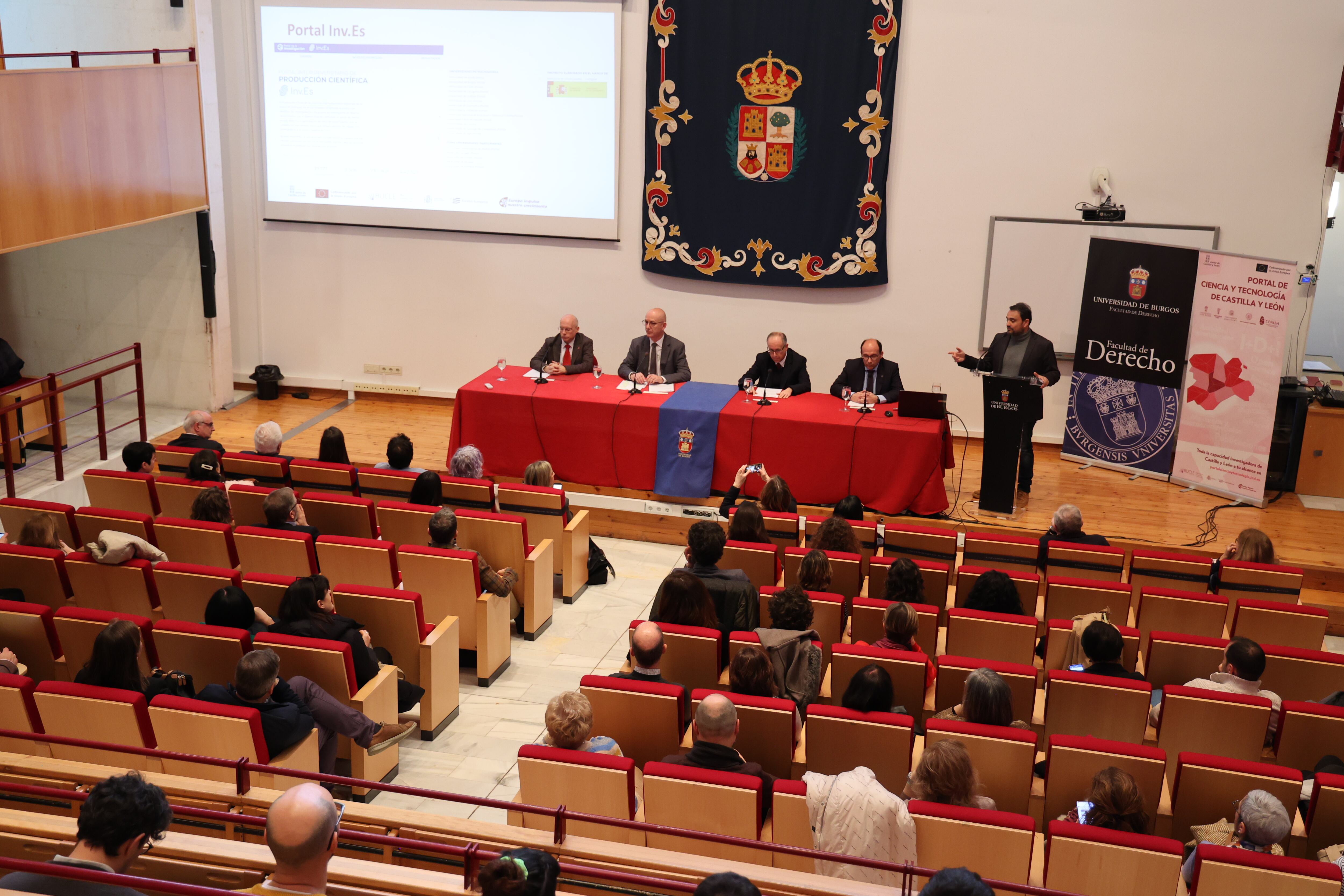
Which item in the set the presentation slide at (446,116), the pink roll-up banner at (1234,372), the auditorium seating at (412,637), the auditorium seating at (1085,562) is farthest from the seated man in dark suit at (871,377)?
the auditorium seating at (412,637)

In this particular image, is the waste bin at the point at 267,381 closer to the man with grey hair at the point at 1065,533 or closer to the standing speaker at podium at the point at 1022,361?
the standing speaker at podium at the point at 1022,361

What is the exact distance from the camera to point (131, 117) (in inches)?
320

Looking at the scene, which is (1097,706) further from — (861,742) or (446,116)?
(446,116)

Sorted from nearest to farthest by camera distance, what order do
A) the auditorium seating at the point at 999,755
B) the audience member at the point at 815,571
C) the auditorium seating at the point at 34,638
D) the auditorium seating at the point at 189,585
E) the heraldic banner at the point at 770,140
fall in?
the auditorium seating at the point at 999,755 < the auditorium seating at the point at 34,638 < the auditorium seating at the point at 189,585 < the audience member at the point at 815,571 < the heraldic banner at the point at 770,140

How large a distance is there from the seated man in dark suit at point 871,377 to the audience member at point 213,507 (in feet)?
→ 13.8

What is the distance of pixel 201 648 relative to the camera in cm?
430

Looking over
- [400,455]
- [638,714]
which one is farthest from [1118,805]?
[400,455]

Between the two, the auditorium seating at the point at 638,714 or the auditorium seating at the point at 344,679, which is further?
the auditorium seating at the point at 344,679

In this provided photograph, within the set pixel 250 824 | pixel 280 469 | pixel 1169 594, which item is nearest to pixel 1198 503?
pixel 1169 594

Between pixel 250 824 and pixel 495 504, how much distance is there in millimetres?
3046

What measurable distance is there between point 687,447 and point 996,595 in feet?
9.51

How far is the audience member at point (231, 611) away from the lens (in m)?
4.44

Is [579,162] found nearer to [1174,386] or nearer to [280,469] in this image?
[280,469]

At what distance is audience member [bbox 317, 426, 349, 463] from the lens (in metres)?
6.75
